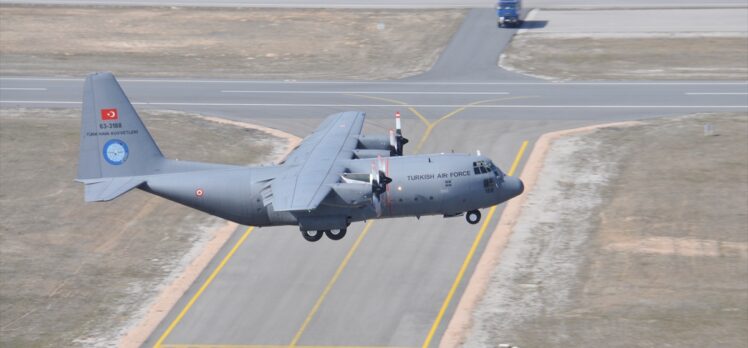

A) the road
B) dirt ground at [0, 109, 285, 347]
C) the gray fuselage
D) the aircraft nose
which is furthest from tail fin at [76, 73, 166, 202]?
the aircraft nose

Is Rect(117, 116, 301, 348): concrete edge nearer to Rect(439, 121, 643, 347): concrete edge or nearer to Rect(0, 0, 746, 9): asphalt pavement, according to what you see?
Rect(439, 121, 643, 347): concrete edge

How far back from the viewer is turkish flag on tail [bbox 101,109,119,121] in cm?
6197

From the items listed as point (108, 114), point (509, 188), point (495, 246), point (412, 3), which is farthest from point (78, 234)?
→ point (412, 3)

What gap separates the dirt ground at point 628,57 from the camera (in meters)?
110

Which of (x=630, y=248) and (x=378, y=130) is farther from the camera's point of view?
(x=378, y=130)

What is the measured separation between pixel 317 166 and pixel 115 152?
10.8 metres

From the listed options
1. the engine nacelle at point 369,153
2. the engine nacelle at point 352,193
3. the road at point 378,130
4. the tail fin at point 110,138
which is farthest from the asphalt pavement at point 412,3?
the engine nacelle at point 352,193

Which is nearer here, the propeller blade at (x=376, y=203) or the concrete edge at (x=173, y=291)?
the propeller blade at (x=376, y=203)

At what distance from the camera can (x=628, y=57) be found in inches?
4520

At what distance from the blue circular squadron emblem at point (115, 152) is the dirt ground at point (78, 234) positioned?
10.9 metres

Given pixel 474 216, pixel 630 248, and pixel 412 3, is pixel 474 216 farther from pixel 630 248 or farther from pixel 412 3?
pixel 412 3

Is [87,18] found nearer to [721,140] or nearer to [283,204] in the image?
[721,140]

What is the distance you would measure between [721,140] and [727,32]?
32.8 metres

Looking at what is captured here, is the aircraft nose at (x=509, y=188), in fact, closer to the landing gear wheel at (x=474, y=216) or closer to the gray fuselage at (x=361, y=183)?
the gray fuselage at (x=361, y=183)
